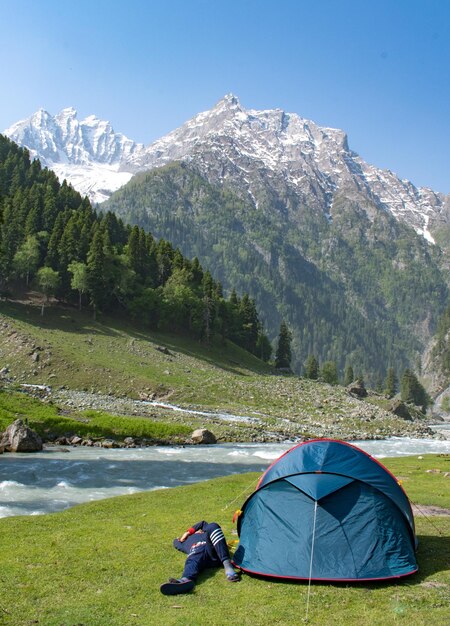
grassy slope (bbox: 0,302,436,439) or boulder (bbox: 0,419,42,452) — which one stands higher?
grassy slope (bbox: 0,302,436,439)

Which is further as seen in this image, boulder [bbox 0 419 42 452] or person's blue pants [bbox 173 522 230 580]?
boulder [bbox 0 419 42 452]

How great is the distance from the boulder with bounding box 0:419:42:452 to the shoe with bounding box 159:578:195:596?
24396 mm

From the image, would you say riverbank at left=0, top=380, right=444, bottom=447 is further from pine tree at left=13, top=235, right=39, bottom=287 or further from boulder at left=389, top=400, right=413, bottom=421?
pine tree at left=13, top=235, right=39, bottom=287

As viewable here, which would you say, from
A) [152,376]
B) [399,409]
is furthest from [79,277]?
[399,409]

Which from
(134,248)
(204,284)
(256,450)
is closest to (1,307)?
(134,248)

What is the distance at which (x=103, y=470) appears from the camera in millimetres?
29281

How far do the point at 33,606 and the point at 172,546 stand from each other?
16.7 ft

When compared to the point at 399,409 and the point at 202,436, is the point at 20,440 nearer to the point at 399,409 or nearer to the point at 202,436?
the point at 202,436

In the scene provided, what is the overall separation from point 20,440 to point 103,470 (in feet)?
24.5

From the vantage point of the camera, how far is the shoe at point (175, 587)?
1163 centimetres

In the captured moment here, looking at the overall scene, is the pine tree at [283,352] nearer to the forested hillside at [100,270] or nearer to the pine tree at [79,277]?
the forested hillside at [100,270]

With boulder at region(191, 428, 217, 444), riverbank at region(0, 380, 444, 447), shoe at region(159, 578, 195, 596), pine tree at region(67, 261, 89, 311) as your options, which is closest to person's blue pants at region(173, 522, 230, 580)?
shoe at region(159, 578, 195, 596)

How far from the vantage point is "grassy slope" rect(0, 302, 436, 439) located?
63.8 metres

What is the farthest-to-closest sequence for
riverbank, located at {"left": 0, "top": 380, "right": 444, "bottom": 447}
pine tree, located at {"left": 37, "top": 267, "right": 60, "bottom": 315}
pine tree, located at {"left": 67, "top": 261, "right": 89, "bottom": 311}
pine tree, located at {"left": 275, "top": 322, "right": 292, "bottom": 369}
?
pine tree, located at {"left": 275, "top": 322, "right": 292, "bottom": 369} → pine tree, located at {"left": 67, "top": 261, "right": 89, "bottom": 311} → pine tree, located at {"left": 37, "top": 267, "right": 60, "bottom": 315} → riverbank, located at {"left": 0, "top": 380, "right": 444, "bottom": 447}
